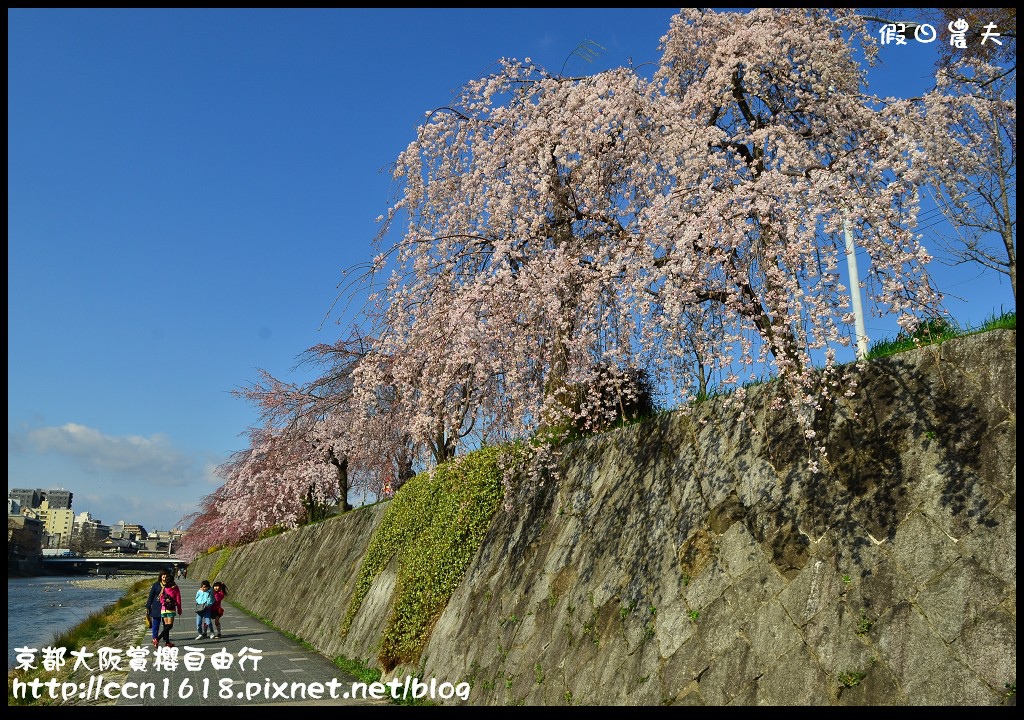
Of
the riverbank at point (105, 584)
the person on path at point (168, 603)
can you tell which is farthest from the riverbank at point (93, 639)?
the riverbank at point (105, 584)

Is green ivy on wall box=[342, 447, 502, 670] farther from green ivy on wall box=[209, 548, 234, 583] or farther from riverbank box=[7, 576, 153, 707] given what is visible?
green ivy on wall box=[209, 548, 234, 583]

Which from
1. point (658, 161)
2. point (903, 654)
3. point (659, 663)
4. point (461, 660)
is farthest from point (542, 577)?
point (658, 161)

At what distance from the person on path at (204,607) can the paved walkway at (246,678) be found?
1.58 ft

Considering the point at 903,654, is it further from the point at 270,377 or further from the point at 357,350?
the point at 270,377

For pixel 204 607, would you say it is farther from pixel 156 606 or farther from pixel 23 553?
pixel 23 553

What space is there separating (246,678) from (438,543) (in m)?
4.31

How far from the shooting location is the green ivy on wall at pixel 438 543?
12.5 meters

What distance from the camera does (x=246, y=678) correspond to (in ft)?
43.2

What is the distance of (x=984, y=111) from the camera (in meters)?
7.64

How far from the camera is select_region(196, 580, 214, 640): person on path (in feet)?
62.4

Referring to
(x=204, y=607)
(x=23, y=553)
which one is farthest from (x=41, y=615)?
(x=23, y=553)

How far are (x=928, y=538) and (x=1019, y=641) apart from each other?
36.9 inches

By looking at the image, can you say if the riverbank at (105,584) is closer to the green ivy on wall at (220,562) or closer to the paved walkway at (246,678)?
the green ivy on wall at (220,562)

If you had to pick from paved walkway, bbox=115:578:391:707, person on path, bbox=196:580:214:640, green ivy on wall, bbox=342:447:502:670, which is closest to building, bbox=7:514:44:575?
person on path, bbox=196:580:214:640
